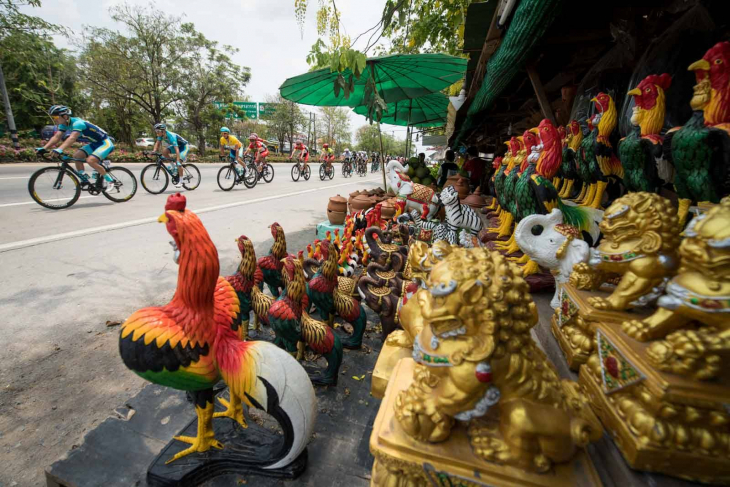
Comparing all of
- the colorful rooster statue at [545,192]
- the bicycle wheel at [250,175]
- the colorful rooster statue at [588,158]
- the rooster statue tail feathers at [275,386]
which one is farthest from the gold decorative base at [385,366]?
the bicycle wheel at [250,175]

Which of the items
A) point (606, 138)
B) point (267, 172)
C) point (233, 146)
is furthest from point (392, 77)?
point (267, 172)

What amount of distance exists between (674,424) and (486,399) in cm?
56

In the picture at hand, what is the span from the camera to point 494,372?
3.06ft

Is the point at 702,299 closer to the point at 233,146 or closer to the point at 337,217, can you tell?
the point at 337,217

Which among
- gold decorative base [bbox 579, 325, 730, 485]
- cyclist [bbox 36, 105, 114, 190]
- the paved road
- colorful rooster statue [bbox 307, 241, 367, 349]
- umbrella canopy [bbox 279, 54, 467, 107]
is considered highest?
umbrella canopy [bbox 279, 54, 467, 107]

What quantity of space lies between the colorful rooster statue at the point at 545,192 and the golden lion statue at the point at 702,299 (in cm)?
123

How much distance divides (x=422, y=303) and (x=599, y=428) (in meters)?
0.64

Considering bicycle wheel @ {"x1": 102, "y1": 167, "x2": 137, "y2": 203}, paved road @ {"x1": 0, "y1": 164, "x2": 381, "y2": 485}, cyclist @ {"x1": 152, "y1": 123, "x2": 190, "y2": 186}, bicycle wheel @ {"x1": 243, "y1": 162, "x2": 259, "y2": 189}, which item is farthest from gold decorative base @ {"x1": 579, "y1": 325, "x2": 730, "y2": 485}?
Result: bicycle wheel @ {"x1": 243, "y1": 162, "x2": 259, "y2": 189}

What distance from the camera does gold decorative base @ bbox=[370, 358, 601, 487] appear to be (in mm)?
955

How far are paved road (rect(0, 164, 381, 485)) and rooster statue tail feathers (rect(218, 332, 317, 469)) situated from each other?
1156mm

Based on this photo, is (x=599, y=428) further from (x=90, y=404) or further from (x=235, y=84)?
(x=235, y=84)

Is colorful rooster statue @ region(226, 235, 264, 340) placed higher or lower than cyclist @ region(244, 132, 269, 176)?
lower

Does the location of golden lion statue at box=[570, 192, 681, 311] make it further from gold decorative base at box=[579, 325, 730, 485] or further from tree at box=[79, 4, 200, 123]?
tree at box=[79, 4, 200, 123]

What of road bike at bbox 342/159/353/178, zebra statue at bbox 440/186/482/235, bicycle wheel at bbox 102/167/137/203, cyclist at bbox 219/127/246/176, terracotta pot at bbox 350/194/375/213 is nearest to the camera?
zebra statue at bbox 440/186/482/235
